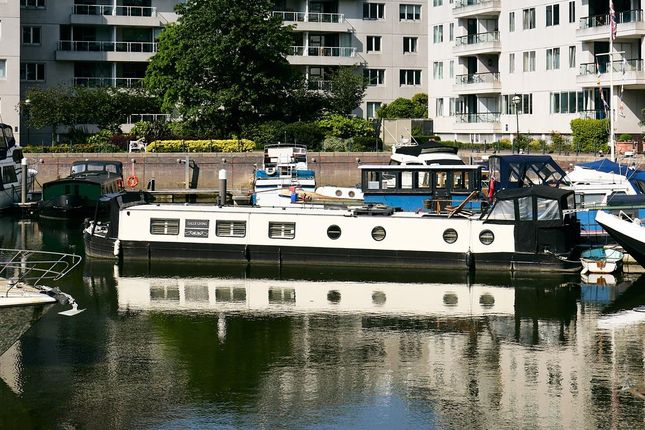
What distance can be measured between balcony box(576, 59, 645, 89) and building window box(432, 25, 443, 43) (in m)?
19.2

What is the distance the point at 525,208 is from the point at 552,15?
43.8 m

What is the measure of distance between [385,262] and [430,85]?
5532cm

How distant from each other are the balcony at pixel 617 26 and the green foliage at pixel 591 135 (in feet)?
17.6

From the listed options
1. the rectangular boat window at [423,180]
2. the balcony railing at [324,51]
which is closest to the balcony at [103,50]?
the balcony railing at [324,51]

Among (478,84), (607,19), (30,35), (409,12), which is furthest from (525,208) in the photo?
(409,12)

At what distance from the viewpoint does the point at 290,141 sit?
76375mm

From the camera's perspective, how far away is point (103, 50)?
312 ft

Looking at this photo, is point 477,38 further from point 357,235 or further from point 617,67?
point 357,235

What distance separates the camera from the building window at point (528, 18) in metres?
82.8

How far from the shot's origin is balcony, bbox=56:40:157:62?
93750 millimetres

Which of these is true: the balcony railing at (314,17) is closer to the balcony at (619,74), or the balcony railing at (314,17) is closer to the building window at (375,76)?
the building window at (375,76)

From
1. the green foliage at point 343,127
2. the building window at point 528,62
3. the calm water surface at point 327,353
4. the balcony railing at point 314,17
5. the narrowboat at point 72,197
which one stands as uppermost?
the balcony railing at point 314,17

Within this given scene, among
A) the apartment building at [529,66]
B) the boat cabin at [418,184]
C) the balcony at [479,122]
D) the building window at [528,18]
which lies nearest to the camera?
the boat cabin at [418,184]

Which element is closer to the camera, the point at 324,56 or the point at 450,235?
the point at 450,235
